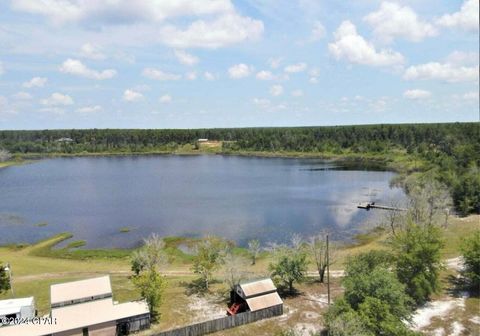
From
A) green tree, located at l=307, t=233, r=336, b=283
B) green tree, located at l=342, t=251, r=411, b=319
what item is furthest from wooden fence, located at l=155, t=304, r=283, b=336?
green tree, located at l=307, t=233, r=336, b=283

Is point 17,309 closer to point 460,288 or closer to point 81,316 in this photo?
point 81,316

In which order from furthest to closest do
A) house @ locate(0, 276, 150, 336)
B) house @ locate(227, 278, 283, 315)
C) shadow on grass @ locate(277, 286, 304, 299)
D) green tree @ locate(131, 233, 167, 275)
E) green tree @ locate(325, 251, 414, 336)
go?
green tree @ locate(131, 233, 167, 275), shadow on grass @ locate(277, 286, 304, 299), house @ locate(227, 278, 283, 315), house @ locate(0, 276, 150, 336), green tree @ locate(325, 251, 414, 336)

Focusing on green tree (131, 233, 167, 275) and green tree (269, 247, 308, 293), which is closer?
green tree (269, 247, 308, 293)

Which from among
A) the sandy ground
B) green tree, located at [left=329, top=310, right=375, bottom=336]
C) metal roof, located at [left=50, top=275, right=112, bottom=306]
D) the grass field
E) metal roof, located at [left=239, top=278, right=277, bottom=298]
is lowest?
the grass field

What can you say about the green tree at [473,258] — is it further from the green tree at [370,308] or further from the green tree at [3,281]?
the green tree at [3,281]

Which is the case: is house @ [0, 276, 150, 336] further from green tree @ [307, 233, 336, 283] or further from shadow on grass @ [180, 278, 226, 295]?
green tree @ [307, 233, 336, 283]

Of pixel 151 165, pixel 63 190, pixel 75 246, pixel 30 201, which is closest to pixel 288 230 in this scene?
pixel 75 246

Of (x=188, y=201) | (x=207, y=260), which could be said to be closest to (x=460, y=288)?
(x=207, y=260)
